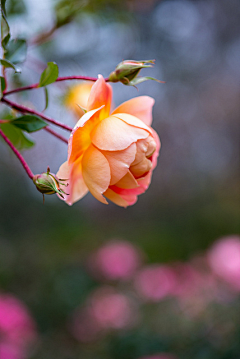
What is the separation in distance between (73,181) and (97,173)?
0.18 feet

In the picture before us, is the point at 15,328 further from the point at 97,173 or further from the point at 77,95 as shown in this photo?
the point at 97,173

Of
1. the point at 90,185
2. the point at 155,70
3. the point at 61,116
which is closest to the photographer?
the point at 90,185

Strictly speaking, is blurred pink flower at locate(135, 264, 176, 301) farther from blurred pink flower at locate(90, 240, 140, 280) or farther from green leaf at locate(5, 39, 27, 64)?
green leaf at locate(5, 39, 27, 64)

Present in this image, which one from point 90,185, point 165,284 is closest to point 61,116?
point 90,185

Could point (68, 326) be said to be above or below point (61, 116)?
below

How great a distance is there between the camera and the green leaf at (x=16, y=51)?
1.07ft

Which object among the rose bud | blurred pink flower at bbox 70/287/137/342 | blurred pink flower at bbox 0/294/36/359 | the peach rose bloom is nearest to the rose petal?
the peach rose bloom

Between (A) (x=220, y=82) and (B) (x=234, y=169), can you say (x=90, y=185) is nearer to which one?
(B) (x=234, y=169)

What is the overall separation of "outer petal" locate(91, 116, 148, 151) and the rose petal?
0.09ft

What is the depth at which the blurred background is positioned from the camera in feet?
2.82

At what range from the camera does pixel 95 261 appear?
5.59 feet

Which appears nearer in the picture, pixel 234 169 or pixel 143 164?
pixel 143 164

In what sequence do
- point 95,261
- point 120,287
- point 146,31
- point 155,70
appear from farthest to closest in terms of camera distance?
point 146,31 → point 155,70 → point 95,261 → point 120,287

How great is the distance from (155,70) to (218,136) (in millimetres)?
945
